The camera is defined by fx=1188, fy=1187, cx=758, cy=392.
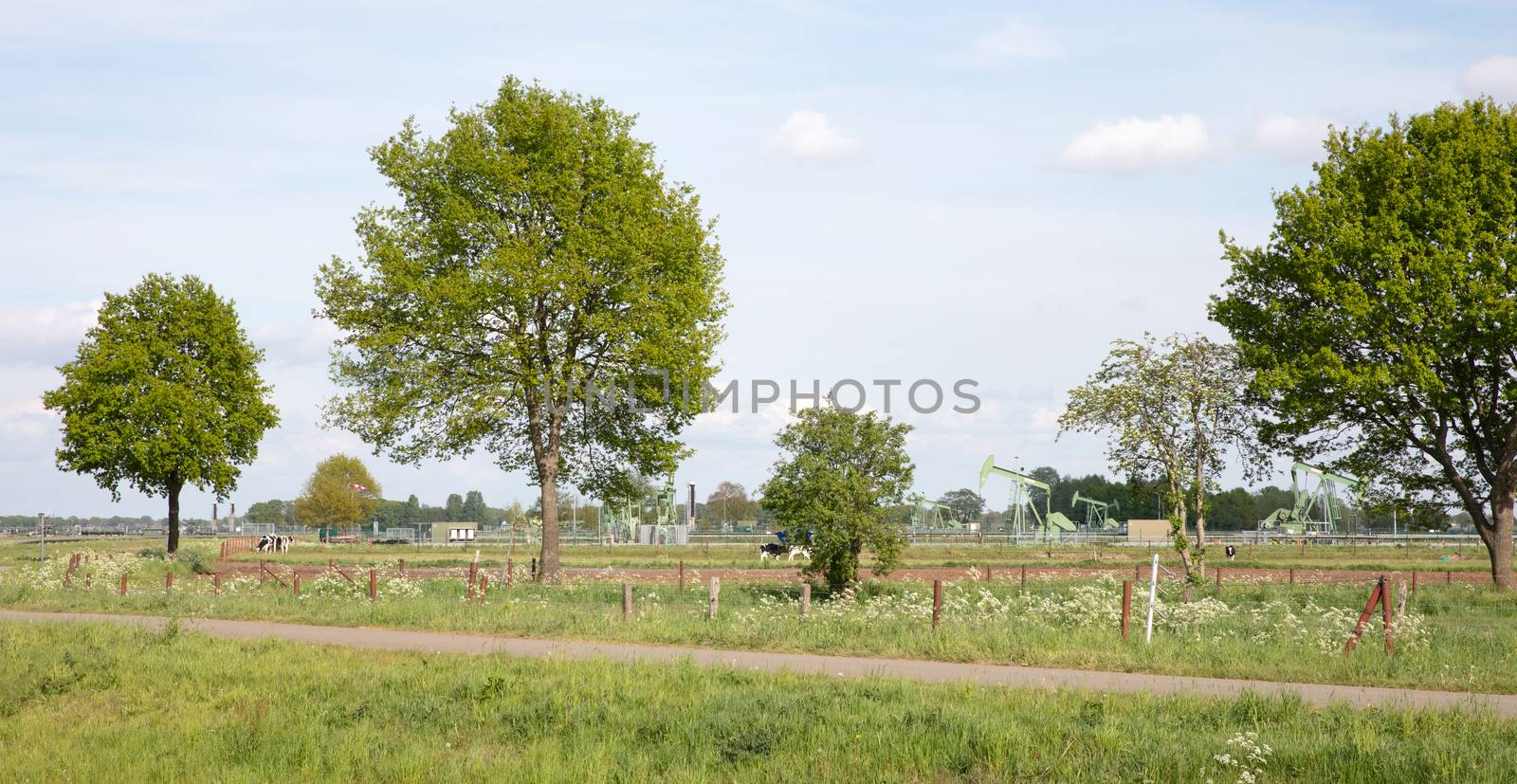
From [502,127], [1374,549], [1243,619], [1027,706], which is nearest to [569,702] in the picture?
[1027,706]

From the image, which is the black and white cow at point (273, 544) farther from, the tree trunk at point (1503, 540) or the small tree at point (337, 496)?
the tree trunk at point (1503, 540)

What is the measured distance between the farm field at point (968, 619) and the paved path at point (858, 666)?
652 millimetres

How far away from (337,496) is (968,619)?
109 m

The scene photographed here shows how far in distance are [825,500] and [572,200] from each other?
12305mm

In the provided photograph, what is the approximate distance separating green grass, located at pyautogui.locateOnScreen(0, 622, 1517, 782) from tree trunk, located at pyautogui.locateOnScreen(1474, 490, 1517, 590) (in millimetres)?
26287

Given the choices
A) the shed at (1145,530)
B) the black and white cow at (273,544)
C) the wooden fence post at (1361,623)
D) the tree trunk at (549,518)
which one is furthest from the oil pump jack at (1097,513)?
the wooden fence post at (1361,623)

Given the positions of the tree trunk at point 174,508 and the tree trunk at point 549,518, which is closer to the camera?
the tree trunk at point 549,518

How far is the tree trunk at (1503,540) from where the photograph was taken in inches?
1378

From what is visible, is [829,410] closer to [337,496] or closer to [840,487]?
[840,487]

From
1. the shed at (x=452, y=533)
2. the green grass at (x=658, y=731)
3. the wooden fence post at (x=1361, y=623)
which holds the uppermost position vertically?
the wooden fence post at (x=1361, y=623)

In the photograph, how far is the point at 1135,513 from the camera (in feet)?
559

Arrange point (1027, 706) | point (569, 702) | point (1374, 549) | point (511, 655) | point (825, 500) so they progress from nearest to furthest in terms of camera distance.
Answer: point (1027, 706), point (569, 702), point (511, 655), point (825, 500), point (1374, 549)

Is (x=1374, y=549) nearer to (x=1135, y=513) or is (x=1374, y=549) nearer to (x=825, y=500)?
(x=825, y=500)

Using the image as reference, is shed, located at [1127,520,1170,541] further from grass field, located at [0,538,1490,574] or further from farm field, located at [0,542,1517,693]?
farm field, located at [0,542,1517,693]
